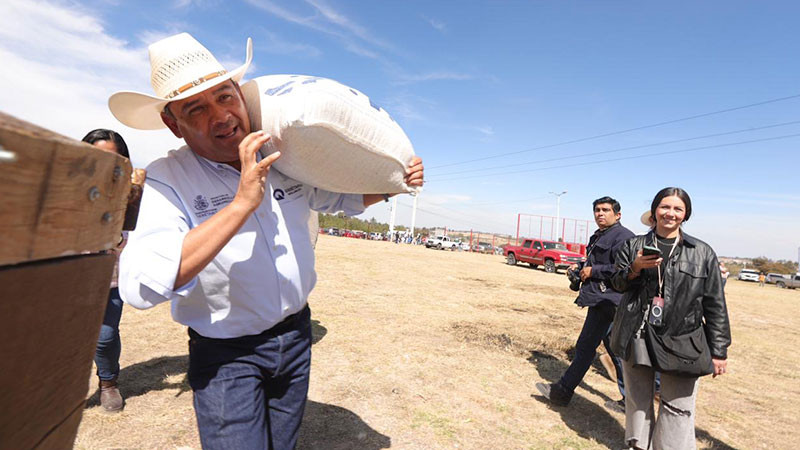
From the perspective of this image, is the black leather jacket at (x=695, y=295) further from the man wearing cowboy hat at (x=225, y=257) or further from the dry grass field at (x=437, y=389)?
the man wearing cowboy hat at (x=225, y=257)

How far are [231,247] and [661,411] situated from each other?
106 inches

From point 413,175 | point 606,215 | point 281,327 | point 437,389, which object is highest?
point 606,215

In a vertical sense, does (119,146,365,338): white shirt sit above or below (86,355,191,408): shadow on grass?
above

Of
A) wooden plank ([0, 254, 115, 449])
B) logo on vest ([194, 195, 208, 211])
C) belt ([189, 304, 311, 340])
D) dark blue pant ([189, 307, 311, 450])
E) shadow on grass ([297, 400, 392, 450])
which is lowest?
shadow on grass ([297, 400, 392, 450])

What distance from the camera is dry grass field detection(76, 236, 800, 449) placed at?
302 centimetres

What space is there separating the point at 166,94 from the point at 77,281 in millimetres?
1079

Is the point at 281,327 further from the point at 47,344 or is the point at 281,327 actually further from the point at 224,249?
the point at 47,344

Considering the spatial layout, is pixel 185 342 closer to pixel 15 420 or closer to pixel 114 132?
pixel 114 132

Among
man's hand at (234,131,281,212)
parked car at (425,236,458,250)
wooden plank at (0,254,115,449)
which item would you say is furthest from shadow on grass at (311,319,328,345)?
parked car at (425,236,458,250)

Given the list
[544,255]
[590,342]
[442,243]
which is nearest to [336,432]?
[590,342]

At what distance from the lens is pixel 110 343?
2.96m

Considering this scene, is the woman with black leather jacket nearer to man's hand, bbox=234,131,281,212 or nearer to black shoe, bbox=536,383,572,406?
black shoe, bbox=536,383,572,406

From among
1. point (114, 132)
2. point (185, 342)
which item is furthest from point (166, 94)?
point (185, 342)

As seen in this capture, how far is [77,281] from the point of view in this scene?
21.2 inches
